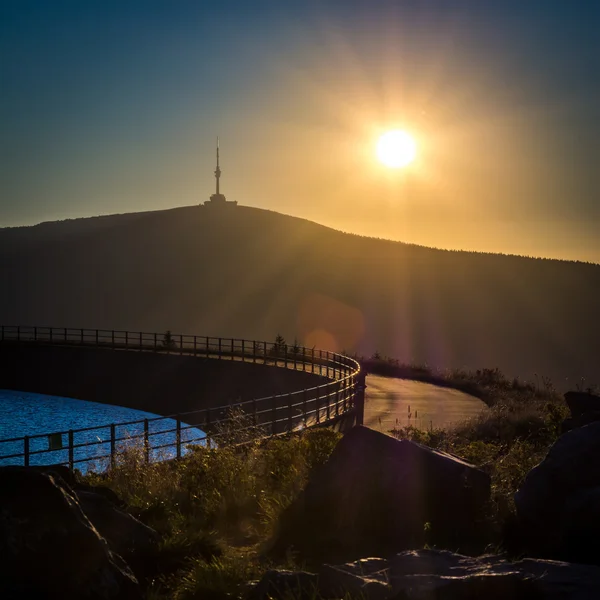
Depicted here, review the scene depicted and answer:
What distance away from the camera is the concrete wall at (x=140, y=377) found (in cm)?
3734

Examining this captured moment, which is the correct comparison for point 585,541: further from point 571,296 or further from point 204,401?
point 571,296

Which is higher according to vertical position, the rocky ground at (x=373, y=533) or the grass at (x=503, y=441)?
the rocky ground at (x=373, y=533)

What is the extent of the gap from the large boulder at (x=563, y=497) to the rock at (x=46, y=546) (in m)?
4.00

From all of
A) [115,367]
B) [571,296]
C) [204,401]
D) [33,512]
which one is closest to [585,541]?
[33,512]

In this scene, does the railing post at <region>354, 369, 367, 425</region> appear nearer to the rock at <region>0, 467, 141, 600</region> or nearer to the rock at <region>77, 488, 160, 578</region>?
the rock at <region>77, 488, 160, 578</region>

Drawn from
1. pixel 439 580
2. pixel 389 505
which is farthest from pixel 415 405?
pixel 439 580

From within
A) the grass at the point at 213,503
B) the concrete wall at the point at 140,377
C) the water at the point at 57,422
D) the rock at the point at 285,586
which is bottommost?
the water at the point at 57,422

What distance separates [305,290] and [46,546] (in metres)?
131

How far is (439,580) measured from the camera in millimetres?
5344

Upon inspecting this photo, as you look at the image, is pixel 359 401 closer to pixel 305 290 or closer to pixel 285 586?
pixel 285 586

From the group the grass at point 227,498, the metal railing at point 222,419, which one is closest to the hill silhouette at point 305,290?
the metal railing at point 222,419

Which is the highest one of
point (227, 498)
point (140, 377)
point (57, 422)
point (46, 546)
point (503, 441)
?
point (46, 546)

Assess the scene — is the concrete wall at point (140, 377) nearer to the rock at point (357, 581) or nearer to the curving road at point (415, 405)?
the curving road at point (415, 405)

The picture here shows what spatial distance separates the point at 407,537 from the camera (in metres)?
8.27
